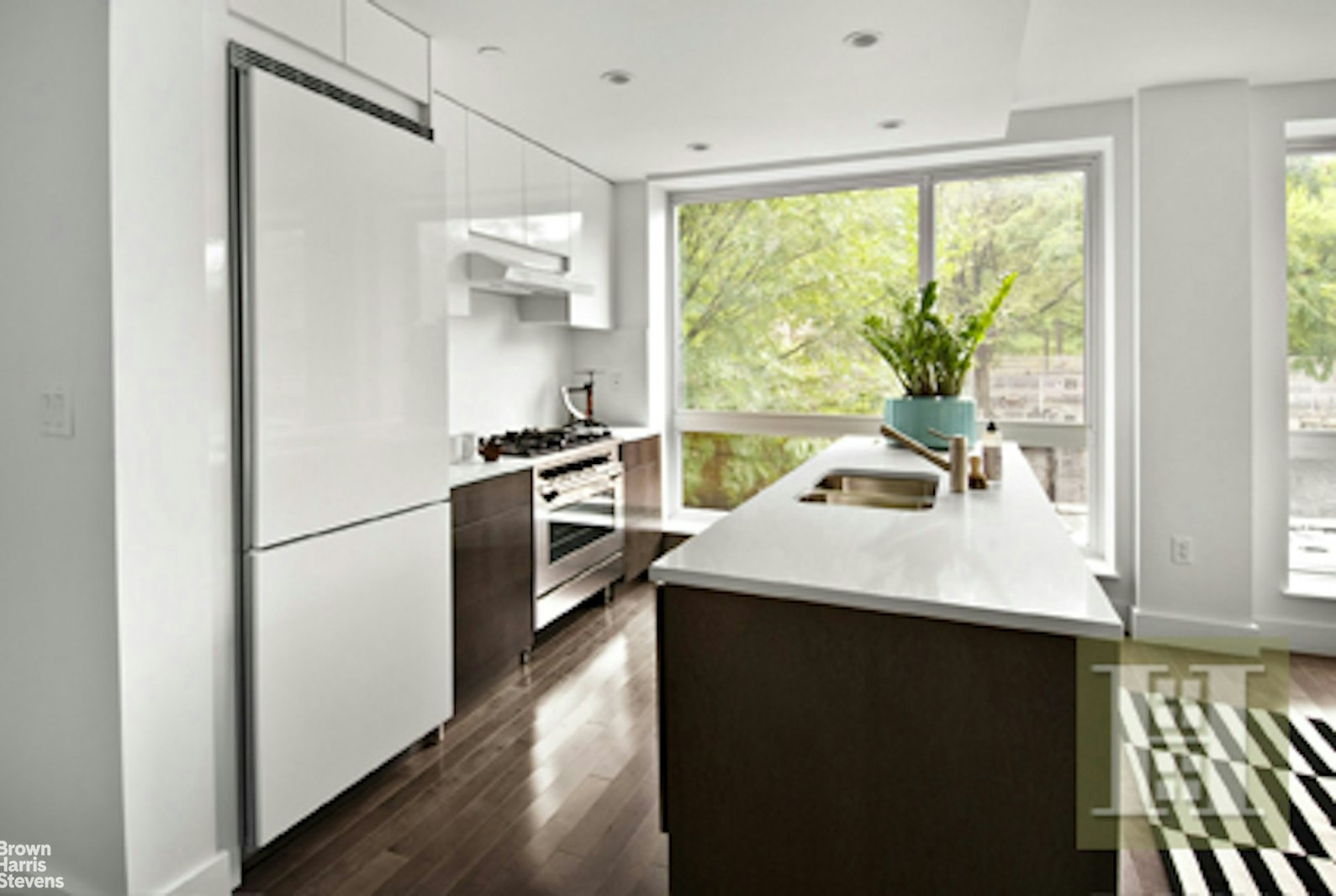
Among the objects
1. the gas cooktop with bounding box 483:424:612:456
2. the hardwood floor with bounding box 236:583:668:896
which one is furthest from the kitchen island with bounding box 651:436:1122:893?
the gas cooktop with bounding box 483:424:612:456

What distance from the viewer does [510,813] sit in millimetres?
2240

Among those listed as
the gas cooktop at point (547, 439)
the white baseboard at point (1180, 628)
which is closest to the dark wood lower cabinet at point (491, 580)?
the gas cooktop at point (547, 439)

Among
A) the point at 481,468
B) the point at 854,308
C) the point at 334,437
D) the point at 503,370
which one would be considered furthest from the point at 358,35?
the point at 854,308

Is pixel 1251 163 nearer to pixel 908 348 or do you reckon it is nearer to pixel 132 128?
pixel 908 348

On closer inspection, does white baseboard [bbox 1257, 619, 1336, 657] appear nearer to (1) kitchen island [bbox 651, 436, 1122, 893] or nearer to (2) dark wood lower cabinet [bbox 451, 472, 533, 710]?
(1) kitchen island [bbox 651, 436, 1122, 893]

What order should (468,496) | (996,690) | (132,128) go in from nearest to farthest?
(996,690), (132,128), (468,496)

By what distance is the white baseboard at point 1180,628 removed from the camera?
3502mm

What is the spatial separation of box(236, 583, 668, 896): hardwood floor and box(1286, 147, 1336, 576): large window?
323 centimetres

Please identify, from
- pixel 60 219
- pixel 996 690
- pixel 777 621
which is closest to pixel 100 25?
pixel 60 219

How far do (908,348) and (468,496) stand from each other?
180 cm

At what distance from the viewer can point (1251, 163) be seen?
3.52 metres

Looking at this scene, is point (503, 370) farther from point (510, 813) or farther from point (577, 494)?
point (510, 813)

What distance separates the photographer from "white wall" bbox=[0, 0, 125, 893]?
1.64 m

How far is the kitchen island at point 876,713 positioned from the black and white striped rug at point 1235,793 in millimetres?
976
